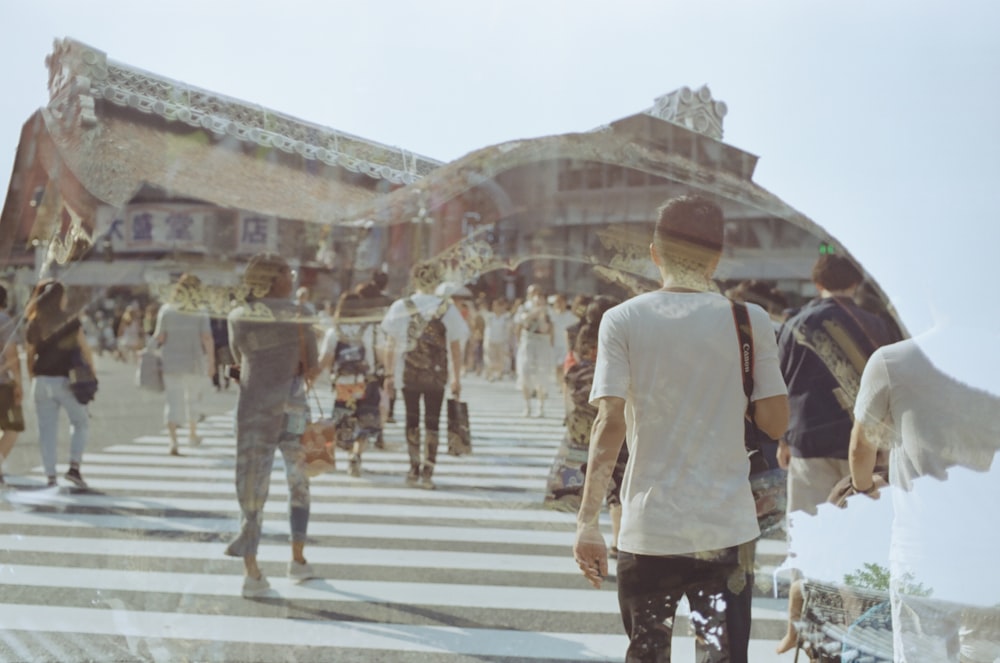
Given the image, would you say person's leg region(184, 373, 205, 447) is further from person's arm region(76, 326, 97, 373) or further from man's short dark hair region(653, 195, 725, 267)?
man's short dark hair region(653, 195, 725, 267)

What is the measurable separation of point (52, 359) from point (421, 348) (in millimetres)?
1269

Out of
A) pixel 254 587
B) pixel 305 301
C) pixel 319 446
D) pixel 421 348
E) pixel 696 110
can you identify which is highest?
pixel 696 110

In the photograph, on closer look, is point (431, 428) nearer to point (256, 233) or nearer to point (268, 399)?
point (268, 399)

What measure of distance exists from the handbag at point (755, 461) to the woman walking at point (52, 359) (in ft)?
6.53

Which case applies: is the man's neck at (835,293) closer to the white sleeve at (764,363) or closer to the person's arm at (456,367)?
the white sleeve at (764,363)

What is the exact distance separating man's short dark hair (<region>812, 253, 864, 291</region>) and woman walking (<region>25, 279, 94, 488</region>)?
83.1 inches

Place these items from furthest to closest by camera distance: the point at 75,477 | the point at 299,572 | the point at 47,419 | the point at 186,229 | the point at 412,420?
the point at 75,477, the point at 47,419, the point at 299,572, the point at 412,420, the point at 186,229

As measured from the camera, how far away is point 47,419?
3.24 meters

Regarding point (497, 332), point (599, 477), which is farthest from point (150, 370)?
point (599, 477)

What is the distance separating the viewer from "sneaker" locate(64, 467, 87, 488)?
3.53 meters

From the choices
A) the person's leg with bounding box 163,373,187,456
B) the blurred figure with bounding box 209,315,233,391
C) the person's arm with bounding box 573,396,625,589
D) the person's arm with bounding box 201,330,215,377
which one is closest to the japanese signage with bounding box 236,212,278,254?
the blurred figure with bounding box 209,315,233,391

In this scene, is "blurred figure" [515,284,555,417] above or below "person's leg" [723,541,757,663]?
above

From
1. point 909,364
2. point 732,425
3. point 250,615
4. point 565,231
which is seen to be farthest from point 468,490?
point 909,364

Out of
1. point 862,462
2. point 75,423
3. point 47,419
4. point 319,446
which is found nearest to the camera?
point 862,462
